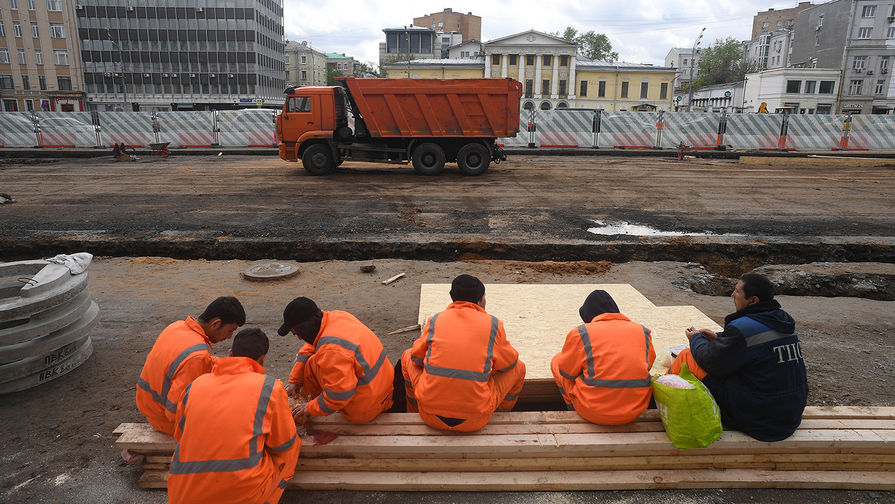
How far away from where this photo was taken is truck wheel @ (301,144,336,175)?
16406 mm

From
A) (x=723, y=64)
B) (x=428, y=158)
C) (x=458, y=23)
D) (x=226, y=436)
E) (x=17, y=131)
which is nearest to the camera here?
(x=226, y=436)

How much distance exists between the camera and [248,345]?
2.67 m

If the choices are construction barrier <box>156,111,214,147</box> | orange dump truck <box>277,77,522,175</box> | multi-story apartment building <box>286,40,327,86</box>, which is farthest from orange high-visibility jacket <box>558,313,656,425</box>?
multi-story apartment building <box>286,40,327,86</box>

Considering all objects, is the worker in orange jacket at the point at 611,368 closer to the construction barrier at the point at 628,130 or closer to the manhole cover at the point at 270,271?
the manhole cover at the point at 270,271

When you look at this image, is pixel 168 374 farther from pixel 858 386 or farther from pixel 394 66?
pixel 394 66

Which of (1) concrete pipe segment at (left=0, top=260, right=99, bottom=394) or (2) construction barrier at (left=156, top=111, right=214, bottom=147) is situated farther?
(2) construction barrier at (left=156, top=111, right=214, bottom=147)

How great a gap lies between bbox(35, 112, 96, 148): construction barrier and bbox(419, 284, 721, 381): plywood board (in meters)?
25.4

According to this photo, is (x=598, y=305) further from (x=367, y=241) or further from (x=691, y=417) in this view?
(x=367, y=241)

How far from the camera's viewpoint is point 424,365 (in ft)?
10.6

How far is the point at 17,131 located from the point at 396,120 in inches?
801

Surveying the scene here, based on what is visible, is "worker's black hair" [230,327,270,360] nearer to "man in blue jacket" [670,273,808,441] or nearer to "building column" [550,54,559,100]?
"man in blue jacket" [670,273,808,441]

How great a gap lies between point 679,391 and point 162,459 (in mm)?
2965

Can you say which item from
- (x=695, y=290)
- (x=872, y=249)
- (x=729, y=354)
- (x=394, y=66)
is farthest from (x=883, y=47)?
(x=729, y=354)

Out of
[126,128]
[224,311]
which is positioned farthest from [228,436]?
[126,128]
